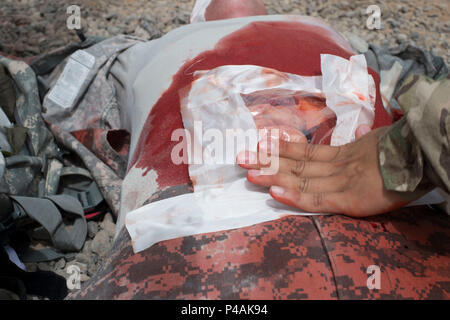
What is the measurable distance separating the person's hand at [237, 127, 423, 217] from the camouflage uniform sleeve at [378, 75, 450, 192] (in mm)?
42

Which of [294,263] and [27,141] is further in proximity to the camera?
[27,141]

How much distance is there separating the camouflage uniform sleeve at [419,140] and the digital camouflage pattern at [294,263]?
14cm

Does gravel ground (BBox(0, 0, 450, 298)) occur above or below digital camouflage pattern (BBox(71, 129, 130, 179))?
above

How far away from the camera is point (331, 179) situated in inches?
36.3

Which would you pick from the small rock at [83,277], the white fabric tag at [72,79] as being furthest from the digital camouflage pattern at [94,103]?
the small rock at [83,277]

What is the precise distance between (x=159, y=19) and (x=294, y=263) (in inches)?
74.8

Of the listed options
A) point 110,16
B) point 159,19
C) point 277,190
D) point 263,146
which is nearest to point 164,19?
point 159,19

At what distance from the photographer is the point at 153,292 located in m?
0.80

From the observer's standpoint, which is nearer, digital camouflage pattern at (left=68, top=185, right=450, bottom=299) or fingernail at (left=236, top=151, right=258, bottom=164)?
digital camouflage pattern at (left=68, top=185, right=450, bottom=299)

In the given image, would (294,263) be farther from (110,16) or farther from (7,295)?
(110,16)

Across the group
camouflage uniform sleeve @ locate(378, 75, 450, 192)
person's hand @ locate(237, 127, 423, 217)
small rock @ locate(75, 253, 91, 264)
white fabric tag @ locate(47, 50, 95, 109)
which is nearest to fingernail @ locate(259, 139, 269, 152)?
person's hand @ locate(237, 127, 423, 217)

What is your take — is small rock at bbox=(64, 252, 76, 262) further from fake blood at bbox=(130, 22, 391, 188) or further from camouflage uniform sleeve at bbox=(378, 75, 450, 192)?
camouflage uniform sleeve at bbox=(378, 75, 450, 192)

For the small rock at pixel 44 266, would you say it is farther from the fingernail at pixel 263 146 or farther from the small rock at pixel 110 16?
the small rock at pixel 110 16

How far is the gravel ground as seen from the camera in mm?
2045
